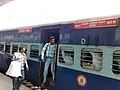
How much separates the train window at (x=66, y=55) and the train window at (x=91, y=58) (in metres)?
0.57

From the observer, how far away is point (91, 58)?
685 cm

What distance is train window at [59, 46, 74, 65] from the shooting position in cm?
778

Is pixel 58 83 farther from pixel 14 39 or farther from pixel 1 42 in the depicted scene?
pixel 1 42

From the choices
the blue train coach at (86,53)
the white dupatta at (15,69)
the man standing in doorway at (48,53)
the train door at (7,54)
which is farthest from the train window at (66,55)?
the train door at (7,54)

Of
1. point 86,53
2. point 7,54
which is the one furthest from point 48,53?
point 7,54

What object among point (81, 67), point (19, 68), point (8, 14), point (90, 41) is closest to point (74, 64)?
point (81, 67)

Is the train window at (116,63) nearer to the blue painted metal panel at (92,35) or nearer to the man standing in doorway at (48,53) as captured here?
the blue painted metal panel at (92,35)

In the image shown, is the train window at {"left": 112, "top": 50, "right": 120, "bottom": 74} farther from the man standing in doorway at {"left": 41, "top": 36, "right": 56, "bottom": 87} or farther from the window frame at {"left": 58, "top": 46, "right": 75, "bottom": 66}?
the man standing in doorway at {"left": 41, "top": 36, "right": 56, "bottom": 87}

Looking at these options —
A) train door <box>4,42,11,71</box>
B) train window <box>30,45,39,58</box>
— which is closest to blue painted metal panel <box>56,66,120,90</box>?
train window <box>30,45,39,58</box>

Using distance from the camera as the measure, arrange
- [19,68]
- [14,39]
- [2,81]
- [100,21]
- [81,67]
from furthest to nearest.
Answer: [14,39] → [2,81] → [19,68] → [81,67] → [100,21]

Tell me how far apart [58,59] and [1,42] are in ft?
21.8

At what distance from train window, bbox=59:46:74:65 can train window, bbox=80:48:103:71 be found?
1.85ft

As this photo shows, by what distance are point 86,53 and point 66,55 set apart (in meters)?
1.01

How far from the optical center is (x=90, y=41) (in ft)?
22.9
